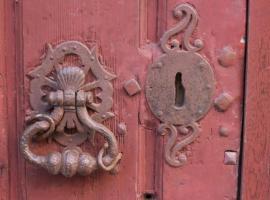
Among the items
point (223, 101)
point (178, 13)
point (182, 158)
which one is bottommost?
point (182, 158)

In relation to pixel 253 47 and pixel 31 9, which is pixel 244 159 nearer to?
pixel 253 47

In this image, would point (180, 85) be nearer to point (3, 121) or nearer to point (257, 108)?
point (257, 108)

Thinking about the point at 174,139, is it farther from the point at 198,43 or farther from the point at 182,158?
the point at 198,43

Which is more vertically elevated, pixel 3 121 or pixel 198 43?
pixel 198 43

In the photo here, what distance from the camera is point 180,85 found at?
100cm

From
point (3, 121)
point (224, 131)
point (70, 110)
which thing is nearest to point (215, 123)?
point (224, 131)

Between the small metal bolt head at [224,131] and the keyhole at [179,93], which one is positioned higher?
the keyhole at [179,93]

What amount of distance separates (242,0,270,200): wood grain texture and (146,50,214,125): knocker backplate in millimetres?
72

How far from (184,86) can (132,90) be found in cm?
9

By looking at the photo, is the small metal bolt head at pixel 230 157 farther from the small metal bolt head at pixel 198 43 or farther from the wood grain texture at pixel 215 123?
the small metal bolt head at pixel 198 43

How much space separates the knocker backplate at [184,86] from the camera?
0.99m

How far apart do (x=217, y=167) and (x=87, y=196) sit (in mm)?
234

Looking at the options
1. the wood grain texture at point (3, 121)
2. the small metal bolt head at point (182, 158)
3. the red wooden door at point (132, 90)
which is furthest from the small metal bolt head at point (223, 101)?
the wood grain texture at point (3, 121)

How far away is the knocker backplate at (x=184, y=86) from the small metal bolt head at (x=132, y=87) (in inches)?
0.7
